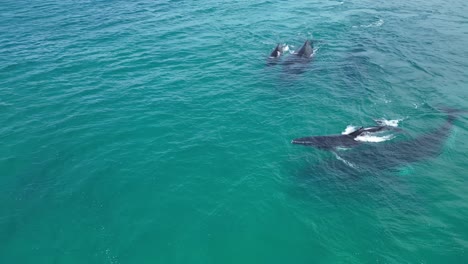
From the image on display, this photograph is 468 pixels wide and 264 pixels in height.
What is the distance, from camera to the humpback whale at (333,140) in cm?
3547

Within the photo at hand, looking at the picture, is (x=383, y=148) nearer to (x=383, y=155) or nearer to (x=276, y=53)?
(x=383, y=155)

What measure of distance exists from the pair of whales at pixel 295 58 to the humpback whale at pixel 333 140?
1768 centimetres

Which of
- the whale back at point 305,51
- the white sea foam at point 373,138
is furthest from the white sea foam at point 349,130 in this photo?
the whale back at point 305,51

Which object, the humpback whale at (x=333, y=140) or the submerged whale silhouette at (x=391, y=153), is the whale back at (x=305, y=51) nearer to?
the humpback whale at (x=333, y=140)

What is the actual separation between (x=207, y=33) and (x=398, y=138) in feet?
134

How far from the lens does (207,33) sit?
6425 centimetres

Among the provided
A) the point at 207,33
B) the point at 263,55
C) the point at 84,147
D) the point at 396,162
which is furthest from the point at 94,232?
the point at 207,33

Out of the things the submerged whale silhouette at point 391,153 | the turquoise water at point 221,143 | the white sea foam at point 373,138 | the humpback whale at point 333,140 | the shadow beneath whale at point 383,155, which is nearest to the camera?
the turquoise water at point 221,143

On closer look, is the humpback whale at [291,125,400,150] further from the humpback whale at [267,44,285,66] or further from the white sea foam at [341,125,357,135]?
the humpback whale at [267,44,285,66]

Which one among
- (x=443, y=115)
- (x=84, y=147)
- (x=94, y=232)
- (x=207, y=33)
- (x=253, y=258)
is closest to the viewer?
(x=253, y=258)

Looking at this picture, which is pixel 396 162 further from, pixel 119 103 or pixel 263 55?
pixel 119 103

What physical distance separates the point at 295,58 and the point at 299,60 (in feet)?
3.16

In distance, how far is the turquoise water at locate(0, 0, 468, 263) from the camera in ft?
87.9

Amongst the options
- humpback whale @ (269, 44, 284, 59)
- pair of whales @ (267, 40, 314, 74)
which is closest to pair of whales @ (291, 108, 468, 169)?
pair of whales @ (267, 40, 314, 74)
